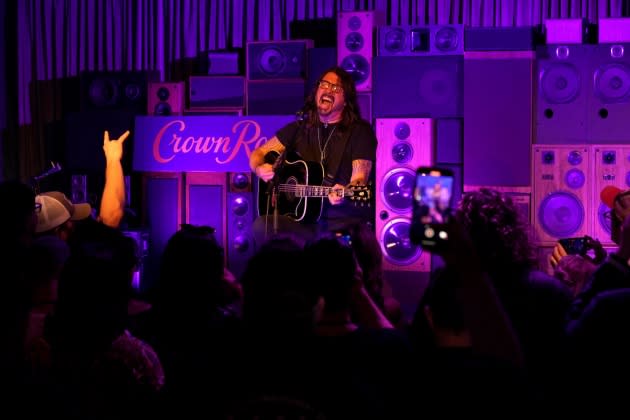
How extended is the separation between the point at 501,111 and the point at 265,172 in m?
2.10

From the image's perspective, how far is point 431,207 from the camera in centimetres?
142

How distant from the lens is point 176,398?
5.59 feet

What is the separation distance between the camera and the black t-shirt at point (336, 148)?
4.72 metres

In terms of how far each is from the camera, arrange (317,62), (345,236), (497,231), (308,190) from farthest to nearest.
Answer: (317,62) < (308,190) < (345,236) < (497,231)

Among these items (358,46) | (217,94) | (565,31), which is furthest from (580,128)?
(217,94)

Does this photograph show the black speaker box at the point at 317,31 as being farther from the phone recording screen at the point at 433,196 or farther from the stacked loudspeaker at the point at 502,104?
the phone recording screen at the point at 433,196

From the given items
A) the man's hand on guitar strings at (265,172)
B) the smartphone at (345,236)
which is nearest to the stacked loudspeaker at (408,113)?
the man's hand on guitar strings at (265,172)

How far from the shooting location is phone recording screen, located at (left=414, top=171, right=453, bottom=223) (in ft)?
4.55

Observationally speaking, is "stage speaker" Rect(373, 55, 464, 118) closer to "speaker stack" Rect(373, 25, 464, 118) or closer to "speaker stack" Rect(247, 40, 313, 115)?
"speaker stack" Rect(373, 25, 464, 118)

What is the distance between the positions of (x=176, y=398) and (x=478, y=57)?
15.6 feet

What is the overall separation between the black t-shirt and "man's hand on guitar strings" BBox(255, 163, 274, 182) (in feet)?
0.64

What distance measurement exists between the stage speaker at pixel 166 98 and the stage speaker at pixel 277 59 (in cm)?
62

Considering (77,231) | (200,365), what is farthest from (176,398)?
(77,231)

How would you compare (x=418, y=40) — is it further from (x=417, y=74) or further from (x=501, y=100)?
(x=501, y=100)
